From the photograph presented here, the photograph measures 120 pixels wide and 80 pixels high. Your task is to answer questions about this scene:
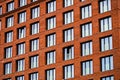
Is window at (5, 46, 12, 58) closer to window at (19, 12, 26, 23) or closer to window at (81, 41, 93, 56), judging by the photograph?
window at (19, 12, 26, 23)

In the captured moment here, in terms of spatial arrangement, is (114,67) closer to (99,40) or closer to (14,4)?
(99,40)

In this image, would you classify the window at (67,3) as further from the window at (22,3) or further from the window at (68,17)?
the window at (22,3)

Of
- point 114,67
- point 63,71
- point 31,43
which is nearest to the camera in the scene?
point 114,67

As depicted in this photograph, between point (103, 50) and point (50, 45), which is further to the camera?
point (50, 45)

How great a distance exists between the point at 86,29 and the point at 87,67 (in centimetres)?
610

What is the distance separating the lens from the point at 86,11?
222ft

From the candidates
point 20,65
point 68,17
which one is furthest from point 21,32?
point 68,17

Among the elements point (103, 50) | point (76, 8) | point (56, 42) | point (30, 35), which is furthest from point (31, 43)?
point (103, 50)

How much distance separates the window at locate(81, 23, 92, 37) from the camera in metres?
66.1

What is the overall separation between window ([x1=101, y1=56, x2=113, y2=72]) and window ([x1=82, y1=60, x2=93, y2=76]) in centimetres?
203

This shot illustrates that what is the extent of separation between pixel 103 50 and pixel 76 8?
30.3 feet

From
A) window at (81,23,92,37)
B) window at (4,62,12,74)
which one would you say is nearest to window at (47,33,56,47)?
window at (81,23,92,37)

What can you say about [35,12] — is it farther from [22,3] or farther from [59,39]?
[59,39]

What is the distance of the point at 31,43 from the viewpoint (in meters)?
74.6
